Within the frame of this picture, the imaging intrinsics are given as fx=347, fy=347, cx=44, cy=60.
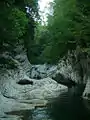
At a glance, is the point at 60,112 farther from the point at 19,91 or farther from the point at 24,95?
the point at 19,91

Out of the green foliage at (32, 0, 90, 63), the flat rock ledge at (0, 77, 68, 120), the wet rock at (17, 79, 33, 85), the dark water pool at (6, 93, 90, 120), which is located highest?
the green foliage at (32, 0, 90, 63)

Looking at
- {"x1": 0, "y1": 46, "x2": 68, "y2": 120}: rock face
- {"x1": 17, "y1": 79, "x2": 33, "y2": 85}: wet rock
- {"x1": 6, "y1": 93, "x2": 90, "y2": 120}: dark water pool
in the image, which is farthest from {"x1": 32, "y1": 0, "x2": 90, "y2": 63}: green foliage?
Answer: {"x1": 6, "y1": 93, "x2": 90, "y2": 120}: dark water pool

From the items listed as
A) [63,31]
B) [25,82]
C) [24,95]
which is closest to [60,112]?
[24,95]

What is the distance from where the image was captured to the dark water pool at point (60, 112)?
2114 centimetres

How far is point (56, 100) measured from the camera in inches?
1141

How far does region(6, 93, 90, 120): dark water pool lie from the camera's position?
21.1 m

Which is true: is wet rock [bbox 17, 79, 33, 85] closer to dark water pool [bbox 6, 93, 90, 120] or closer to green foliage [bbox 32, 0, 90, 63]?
green foliage [bbox 32, 0, 90, 63]

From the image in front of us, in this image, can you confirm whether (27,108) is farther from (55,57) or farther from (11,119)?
(55,57)

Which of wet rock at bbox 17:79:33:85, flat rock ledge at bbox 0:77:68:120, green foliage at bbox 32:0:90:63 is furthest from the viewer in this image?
wet rock at bbox 17:79:33:85

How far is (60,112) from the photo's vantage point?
2319 cm

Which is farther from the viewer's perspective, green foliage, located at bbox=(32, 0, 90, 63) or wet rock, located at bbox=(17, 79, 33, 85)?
wet rock, located at bbox=(17, 79, 33, 85)

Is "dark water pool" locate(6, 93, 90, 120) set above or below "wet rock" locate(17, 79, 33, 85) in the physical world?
below

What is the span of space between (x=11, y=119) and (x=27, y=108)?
15.0 ft

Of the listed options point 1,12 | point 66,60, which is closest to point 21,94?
point 66,60
